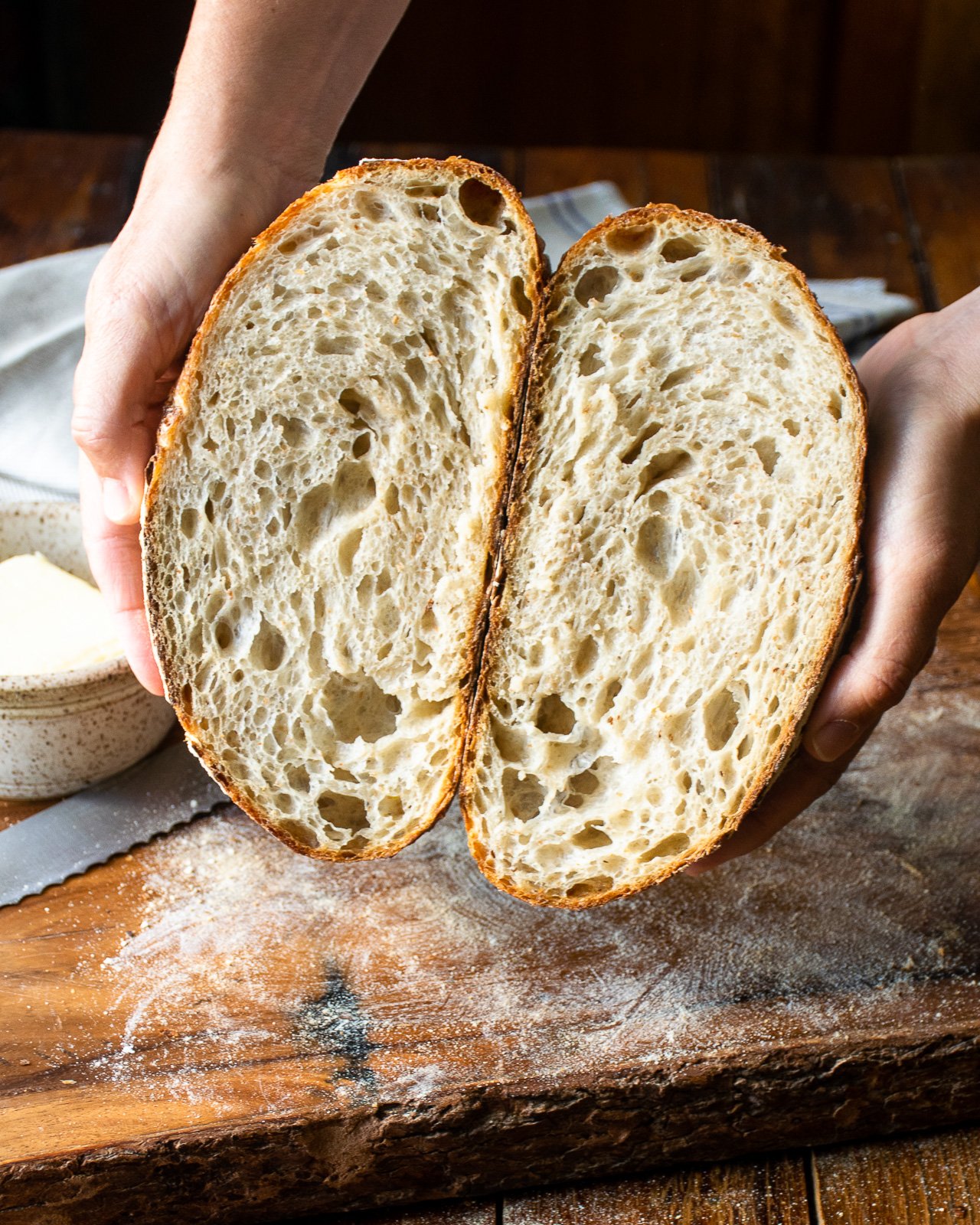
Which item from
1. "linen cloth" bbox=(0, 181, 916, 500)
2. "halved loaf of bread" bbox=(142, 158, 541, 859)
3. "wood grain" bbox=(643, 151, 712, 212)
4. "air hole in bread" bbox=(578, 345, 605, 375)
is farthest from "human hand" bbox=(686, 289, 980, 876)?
"wood grain" bbox=(643, 151, 712, 212)

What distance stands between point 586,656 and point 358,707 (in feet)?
1.17

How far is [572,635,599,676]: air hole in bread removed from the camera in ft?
6.72

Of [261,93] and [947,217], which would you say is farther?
[947,217]

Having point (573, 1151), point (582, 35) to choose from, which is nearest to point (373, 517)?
point (573, 1151)

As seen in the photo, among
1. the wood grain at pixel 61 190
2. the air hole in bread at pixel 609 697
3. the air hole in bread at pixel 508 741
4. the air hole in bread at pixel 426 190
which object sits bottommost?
the wood grain at pixel 61 190

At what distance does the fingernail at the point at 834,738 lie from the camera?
1959 millimetres

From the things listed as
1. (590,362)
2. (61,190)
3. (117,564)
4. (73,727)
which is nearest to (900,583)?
(590,362)

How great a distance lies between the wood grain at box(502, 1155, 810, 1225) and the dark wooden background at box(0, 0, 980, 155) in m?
5.41

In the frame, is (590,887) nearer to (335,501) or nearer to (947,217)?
(335,501)

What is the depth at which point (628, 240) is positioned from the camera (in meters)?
2.00

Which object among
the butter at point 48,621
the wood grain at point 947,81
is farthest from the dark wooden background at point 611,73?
the butter at point 48,621

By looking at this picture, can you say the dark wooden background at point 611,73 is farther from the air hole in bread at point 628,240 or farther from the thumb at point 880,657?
the thumb at point 880,657

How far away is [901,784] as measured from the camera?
2506mm

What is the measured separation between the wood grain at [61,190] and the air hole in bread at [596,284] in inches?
97.3
